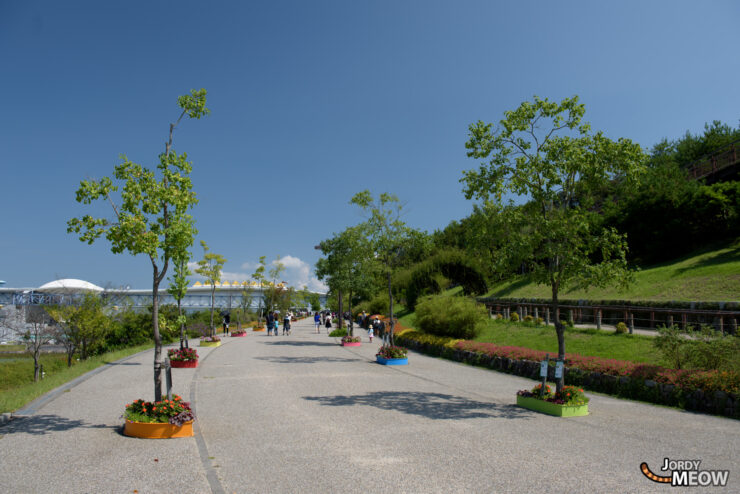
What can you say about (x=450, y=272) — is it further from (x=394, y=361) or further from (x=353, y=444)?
(x=353, y=444)

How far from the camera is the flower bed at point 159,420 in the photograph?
298 inches

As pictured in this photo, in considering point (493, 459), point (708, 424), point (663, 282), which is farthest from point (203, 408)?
point (663, 282)

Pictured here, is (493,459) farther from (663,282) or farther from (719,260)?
(719,260)

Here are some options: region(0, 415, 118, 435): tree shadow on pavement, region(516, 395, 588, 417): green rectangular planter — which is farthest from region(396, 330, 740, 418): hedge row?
region(0, 415, 118, 435): tree shadow on pavement

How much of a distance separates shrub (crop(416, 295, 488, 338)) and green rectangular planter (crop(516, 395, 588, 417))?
11.9 m

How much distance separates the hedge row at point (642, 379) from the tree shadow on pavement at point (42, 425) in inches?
439

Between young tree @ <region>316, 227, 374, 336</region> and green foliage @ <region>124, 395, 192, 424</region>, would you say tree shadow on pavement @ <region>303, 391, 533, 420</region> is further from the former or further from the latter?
young tree @ <region>316, 227, 374, 336</region>

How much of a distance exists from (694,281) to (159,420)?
21.7 metres

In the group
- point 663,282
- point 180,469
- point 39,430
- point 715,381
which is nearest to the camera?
point 180,469

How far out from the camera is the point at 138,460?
253 inches

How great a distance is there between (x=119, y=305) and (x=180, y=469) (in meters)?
27.8

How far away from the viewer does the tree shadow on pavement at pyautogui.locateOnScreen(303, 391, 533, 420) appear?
31.8 ft

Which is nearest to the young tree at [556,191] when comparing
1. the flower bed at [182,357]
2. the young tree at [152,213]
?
the young tree at [152,213]

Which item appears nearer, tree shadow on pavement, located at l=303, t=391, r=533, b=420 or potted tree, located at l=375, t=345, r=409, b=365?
tree shadow on pavement, located at l=303, t=391, r=533, b=420
